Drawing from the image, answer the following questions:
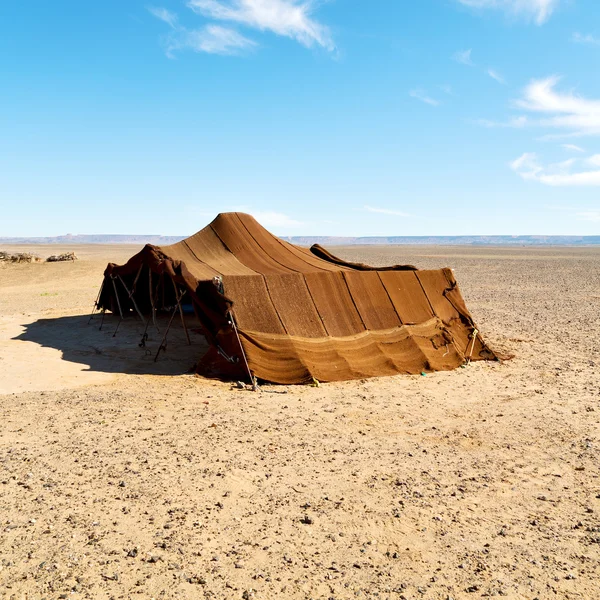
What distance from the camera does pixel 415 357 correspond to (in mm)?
11102

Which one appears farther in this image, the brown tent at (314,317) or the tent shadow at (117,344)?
the tent shadow at (117,344)

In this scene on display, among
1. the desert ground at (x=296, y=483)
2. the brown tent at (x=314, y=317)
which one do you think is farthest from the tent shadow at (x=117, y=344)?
the brown tent at (x=314, y=317)

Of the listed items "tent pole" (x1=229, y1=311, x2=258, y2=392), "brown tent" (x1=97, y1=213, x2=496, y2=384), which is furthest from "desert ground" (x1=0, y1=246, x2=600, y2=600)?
"brown tent" (x1=97, y1=213, x2=496, y2=384)

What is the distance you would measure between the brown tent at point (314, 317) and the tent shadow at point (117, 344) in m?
1.06

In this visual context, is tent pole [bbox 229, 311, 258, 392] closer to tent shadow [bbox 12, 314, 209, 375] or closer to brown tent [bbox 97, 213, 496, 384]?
brown tent [bbox 97, 213, 496, 384]

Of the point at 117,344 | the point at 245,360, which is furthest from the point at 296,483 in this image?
the point at 117,344

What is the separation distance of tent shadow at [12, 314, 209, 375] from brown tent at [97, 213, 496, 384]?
1.06m

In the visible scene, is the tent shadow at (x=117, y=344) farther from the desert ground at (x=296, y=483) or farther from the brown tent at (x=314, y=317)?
the brown tent at (x=314, y=317)

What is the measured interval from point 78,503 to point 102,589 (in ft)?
4.75

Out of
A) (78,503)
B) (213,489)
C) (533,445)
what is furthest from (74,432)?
(533,445)

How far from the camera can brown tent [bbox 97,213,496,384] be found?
10.2m

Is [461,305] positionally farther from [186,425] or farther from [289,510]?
[289,510]

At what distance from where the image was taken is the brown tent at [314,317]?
400 inches

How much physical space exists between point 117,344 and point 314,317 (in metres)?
4.55
